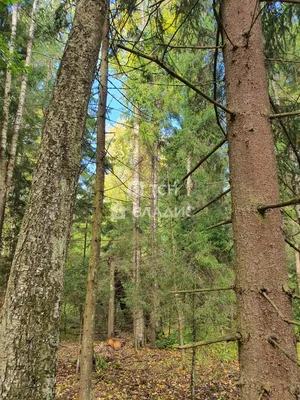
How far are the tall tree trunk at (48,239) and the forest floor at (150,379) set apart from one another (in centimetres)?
380

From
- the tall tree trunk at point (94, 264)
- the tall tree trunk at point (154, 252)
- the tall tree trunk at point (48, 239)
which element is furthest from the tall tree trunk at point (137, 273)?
the tall tree trunk at point (48, 239)

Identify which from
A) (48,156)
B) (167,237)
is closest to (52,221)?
(48,156)

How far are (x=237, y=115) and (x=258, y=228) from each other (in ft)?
2.10

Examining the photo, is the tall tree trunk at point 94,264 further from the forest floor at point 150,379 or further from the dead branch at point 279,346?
the dead branch at point 279,346

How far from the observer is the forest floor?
197 inches

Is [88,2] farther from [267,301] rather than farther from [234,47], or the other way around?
[267,301]

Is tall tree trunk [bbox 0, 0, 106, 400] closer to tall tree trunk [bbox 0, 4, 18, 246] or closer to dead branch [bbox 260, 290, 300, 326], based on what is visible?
dead branch [bbox 260, 290, 300, 326]

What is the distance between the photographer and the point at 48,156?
1.92 m

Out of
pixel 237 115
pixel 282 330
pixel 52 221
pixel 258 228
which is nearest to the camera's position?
pixel 282 330

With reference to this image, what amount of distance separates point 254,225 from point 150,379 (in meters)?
6.10

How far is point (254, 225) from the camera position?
1263mm

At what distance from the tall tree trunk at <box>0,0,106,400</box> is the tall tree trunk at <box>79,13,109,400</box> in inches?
51.3

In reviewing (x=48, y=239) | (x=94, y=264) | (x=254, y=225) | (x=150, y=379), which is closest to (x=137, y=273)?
(x=150, y=379)

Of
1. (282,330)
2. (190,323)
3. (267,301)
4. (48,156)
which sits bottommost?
(190,323)
